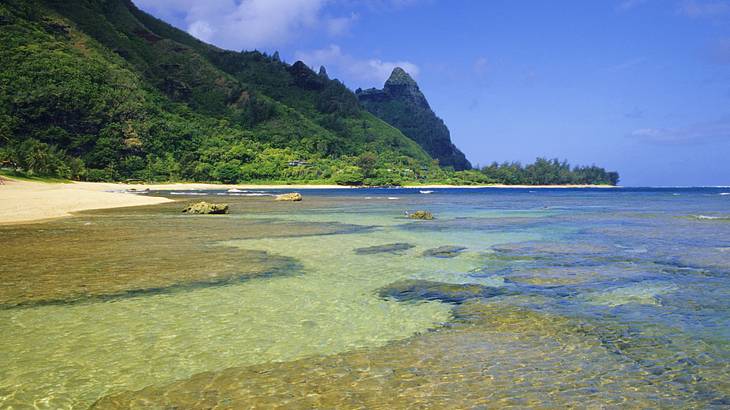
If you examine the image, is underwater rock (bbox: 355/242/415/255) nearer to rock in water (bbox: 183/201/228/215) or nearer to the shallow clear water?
the shallow clear water

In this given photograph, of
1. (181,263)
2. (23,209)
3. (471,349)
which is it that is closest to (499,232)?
(181,263)

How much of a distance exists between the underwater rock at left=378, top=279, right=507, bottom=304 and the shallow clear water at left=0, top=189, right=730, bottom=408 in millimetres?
102

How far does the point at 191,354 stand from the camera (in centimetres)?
916

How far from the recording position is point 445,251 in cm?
2330

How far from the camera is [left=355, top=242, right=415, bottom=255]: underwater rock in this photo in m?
23.0

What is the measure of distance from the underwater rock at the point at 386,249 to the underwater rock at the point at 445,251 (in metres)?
1.49

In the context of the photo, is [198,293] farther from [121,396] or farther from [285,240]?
[285,240]

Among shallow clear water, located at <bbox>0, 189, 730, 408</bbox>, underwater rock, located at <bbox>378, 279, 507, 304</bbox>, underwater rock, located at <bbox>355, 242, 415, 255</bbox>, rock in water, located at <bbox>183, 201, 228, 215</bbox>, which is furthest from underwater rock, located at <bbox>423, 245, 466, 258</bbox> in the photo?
rock in water, located at <bbox>183, 201, 228, 215</bbox>

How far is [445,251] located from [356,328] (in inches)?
510

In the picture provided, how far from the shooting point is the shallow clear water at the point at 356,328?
24.7 ft

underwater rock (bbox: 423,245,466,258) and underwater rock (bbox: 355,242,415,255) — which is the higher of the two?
underwater rock (bbox: 423,245,466,258)

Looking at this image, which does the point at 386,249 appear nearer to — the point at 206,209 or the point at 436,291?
the point at 436,291

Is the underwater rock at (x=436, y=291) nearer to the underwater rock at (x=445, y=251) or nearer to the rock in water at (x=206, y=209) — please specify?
the underwater rock at (x=445, y=251)

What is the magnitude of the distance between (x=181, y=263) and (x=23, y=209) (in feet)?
99.3
